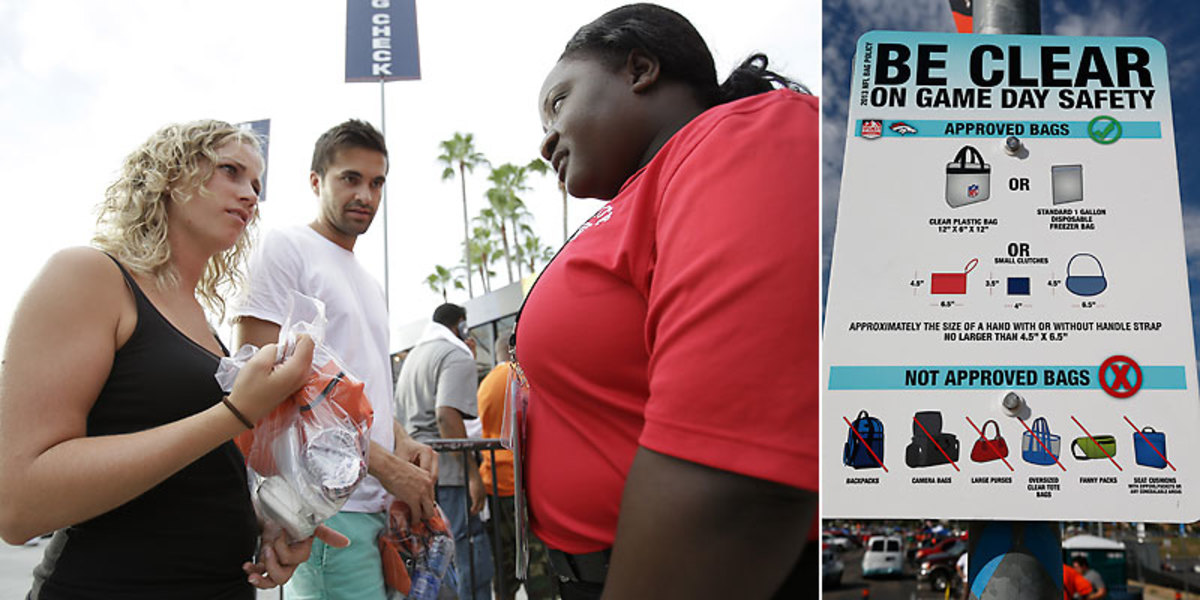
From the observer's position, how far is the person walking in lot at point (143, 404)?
1.63 meters

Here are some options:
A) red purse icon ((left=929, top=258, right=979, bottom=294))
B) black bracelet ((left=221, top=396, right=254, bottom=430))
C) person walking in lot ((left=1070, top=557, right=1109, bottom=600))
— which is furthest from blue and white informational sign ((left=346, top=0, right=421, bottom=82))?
person walking in lot ((left=1070, top=557, right=1109, bottom=600))

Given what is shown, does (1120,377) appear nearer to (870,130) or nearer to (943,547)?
(943,547)

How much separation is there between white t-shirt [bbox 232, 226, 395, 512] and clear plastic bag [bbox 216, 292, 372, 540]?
2.56 feet

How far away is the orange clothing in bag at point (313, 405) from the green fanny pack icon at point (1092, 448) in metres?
1.38

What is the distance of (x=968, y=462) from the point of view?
3.47 feet

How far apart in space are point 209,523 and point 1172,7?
1.96 meters

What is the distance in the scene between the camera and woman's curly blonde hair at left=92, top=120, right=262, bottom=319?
194cm

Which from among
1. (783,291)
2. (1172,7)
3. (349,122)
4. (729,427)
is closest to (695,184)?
(783,291)

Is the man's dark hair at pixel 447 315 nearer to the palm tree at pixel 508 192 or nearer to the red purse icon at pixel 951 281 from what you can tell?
the red purse icon at pixel 951 281

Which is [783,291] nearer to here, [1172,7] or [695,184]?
[695,184]

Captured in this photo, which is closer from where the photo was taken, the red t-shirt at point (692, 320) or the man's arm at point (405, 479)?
the red t-shirt at point (692, 320)

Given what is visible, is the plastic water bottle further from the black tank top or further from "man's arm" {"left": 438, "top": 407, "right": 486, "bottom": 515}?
"man's arm" {"left": 438, "top": 407, "right": 486, "bottom": 515}

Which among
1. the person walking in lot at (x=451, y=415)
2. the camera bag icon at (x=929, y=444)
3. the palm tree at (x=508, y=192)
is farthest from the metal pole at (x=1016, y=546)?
the palm tree at (x=508, y=192)

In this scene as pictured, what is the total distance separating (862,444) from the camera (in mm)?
1051
